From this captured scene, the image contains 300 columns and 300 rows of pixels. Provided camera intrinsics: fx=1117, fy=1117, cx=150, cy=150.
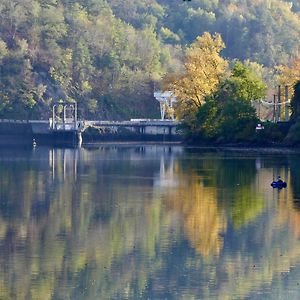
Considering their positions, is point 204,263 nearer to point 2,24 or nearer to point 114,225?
point 114,225

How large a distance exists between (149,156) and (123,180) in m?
25.0

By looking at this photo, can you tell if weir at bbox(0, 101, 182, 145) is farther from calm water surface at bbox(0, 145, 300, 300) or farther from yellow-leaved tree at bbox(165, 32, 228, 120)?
calm water surface at bbox(0, 145, 300, 300)

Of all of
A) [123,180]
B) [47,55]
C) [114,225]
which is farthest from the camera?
[47,55]

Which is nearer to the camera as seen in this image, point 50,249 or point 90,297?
point 90,297

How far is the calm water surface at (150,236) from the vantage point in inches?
872

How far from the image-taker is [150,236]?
28.6 m

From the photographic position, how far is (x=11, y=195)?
1599 inches

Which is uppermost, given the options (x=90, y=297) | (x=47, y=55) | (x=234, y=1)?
(x=234, y=1)

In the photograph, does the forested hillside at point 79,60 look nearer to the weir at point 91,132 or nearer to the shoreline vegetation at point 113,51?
the shoreline vegetation at point 113,51

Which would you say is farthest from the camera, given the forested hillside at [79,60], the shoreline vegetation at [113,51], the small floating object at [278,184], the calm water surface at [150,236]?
the forested hillside at [79,60]

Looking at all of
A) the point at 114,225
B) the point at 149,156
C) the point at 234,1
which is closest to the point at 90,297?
the point at 114,225

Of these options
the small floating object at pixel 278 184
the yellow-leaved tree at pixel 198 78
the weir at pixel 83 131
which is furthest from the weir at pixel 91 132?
the small floating object at pixel 278 184

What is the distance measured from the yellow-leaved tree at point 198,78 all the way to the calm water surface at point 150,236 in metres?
40.9

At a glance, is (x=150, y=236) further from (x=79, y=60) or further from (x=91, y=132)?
(x=79, y=60)
